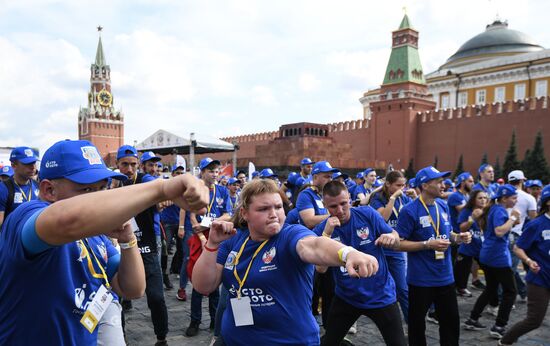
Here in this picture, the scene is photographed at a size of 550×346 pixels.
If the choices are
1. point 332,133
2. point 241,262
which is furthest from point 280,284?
point 332,133

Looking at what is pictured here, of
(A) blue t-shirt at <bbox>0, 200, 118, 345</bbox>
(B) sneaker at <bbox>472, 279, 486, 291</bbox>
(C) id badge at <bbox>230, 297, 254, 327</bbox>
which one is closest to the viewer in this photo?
(A) blue t-shirt at <bbox>0, 200, 118, 345</bbox>

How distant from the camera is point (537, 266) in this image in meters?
4.25

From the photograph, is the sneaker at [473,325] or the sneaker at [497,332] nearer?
the sneaker at [497,332]

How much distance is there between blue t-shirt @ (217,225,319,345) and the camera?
221 cm

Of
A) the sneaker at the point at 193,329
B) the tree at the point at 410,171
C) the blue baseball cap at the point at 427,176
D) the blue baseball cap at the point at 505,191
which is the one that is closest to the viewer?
the blue baseball cap at the point at 427,176

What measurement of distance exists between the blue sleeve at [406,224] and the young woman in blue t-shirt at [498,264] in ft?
5.87

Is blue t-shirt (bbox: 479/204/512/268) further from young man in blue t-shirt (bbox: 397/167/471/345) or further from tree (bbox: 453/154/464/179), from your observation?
tree (bbox: 453/154/464/179)

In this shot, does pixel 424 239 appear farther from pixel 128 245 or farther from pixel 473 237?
pixel 128 245

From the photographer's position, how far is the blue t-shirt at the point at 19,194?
16.5 ft

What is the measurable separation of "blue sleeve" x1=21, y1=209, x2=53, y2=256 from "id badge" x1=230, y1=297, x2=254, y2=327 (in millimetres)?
1138

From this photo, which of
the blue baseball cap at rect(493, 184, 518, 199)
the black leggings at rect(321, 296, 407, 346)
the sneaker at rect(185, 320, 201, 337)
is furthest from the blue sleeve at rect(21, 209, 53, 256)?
the blue baseball cap at rect(493, 184, 518, 199)

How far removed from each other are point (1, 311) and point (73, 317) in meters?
0.27

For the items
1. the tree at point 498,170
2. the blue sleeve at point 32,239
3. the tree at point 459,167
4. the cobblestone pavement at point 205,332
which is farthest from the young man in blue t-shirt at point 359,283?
the tree at point 459,167

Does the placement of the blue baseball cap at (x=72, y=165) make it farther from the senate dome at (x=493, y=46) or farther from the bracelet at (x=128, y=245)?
the senate dome at (x=493, y=46)
